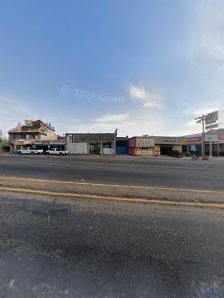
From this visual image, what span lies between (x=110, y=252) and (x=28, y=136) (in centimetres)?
4980

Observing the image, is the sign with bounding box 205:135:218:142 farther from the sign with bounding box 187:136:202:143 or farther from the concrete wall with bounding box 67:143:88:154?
the concrete wall with bounding box 67:143:88:154

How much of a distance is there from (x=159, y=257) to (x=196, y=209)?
96.7 inches

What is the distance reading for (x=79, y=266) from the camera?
2.08 metres

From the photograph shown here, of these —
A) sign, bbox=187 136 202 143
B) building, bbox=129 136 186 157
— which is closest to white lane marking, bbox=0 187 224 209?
building, bbox=129 136 186 157

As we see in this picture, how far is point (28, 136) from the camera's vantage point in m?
44.7

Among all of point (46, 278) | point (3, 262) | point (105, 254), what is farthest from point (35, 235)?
point (105, 254)

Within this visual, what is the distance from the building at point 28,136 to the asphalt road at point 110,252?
133ft

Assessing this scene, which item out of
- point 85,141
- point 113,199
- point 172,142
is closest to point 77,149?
point 85,141

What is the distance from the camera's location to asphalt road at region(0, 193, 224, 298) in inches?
69.6

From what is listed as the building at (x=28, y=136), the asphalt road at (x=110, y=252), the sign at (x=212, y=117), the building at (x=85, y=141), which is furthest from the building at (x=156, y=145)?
the asphalt road at (x=110, y=252)

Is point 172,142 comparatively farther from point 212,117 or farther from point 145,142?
point 212,117

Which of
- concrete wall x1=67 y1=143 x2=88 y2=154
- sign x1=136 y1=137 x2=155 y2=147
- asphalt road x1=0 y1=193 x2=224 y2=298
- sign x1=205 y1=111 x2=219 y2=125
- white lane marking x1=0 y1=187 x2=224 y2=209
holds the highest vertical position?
sign x1=205 y1=111 x2=219 y2=125

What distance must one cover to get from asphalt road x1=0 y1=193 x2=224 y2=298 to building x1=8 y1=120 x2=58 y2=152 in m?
40.5

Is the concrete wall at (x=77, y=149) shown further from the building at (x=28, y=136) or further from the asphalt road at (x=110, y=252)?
the asphalt road at (x=110, y=252)
